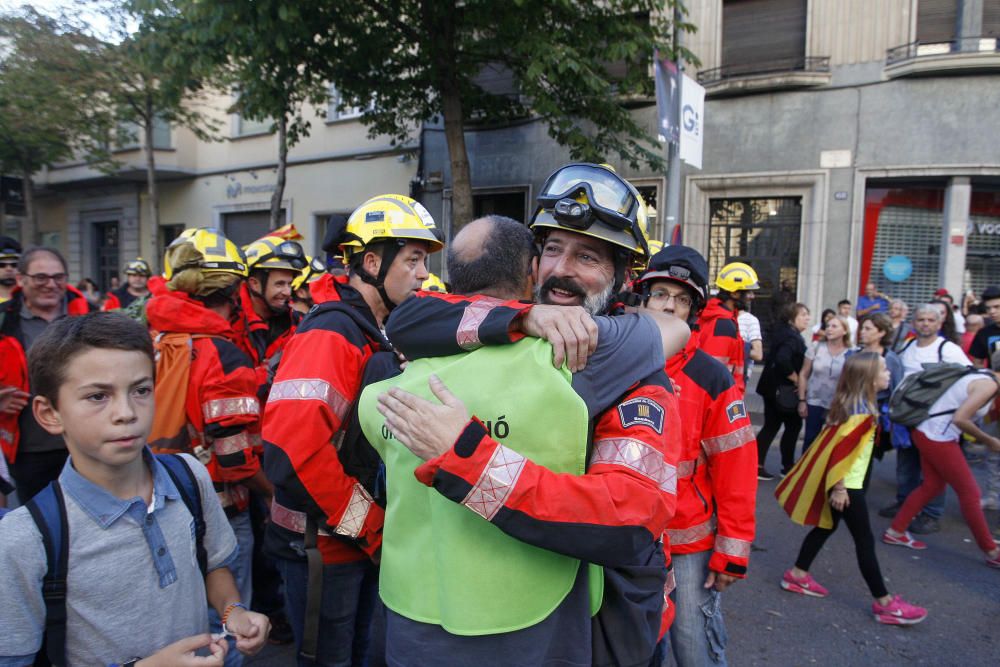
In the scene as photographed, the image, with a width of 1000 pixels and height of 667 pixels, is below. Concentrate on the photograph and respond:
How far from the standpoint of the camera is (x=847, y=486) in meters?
4.07

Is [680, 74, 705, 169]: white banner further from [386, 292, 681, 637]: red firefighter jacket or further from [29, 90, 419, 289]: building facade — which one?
[29, 90, 419, 289]: building facade

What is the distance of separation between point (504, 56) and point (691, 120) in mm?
4804

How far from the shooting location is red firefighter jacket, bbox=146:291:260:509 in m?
3.05

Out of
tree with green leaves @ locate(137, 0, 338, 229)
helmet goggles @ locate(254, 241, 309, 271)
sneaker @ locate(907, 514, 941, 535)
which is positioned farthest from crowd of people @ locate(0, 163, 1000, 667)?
tree with green leaves @ locate(137, 0, 338, 229)

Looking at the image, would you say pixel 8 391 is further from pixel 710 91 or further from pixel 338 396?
pixel 710 91

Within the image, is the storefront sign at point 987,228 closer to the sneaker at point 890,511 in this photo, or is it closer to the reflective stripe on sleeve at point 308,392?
the sneaker at point 890,511

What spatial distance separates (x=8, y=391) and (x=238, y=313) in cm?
120

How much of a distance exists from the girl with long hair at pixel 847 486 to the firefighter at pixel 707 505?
182cm

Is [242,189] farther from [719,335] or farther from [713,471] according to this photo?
[713,471]

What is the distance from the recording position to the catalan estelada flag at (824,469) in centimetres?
412

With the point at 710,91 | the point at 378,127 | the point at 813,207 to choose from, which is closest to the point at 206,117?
the point at 378,127

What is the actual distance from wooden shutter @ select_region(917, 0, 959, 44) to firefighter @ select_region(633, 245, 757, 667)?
1183cm

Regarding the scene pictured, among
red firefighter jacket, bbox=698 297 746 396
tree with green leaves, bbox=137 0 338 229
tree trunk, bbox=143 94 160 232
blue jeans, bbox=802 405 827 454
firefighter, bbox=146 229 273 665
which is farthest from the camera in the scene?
tree trunk, bbox=143 94 160 232

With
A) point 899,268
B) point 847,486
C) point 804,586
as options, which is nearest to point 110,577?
point 847,486
